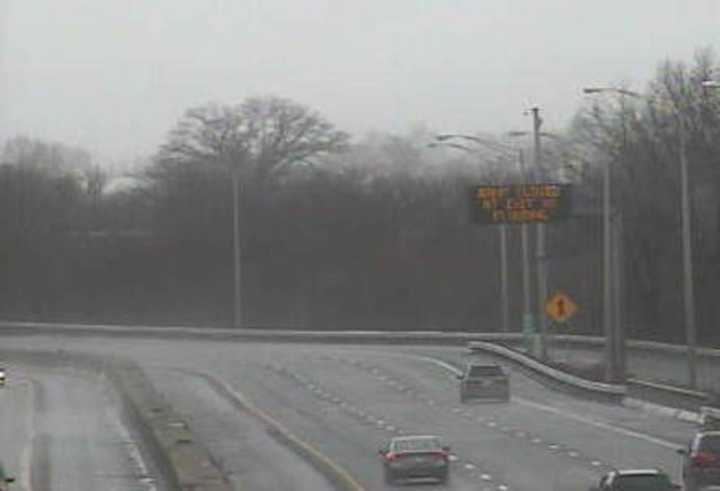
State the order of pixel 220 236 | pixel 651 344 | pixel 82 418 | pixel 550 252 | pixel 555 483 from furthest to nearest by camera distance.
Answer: pixel 220 236
pixel 550 252
pixel 651 344
pixel 82 418
pixel 555 483

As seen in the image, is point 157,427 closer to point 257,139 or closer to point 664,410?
point 664,410

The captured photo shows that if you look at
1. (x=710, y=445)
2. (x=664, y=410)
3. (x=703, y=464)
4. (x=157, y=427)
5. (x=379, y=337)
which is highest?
(x=379, y=337)

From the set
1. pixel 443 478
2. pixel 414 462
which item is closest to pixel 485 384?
pixel 443 478

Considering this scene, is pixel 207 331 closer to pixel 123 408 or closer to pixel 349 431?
pixel 123 408

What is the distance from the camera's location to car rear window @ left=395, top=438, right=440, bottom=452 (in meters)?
31.6

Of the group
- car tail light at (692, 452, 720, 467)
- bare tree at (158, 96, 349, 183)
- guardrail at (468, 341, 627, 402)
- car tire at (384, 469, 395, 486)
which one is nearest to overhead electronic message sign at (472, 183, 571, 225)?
guardrail at (468, 341, 627, 402)

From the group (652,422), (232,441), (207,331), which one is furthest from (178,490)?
(207,331)

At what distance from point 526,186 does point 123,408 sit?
1502cm

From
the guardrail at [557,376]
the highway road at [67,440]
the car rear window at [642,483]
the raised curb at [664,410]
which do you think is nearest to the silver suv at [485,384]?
the guardrail at [557,376]

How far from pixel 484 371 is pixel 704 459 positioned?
28.7 m

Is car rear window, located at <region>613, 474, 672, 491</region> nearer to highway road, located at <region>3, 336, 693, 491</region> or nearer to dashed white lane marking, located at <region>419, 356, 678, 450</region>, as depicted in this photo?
highway road, located at <region>3, 336, 693, 491</region>

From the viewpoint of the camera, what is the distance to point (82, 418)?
176 ft

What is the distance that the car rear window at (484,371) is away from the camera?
5538 centimetres

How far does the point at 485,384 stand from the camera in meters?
55.4
